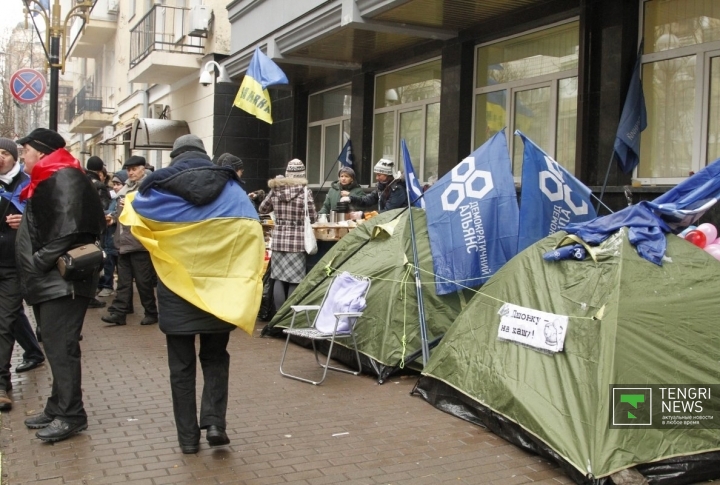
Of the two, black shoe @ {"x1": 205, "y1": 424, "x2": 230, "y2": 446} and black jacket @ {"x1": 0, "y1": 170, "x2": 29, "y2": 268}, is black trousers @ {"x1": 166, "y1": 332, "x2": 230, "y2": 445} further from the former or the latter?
black jacket @ {"x1": 0, "y1": 170, "x2": 29, "y2": 268}

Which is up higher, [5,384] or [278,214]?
[278,214]

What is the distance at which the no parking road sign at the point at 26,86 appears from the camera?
13594 millimetres

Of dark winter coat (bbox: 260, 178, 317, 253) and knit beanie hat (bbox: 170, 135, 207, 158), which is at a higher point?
knit beanie hat (bbox: 170, 135, 207, 158)

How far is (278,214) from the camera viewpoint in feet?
29.6

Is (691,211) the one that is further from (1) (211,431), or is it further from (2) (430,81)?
(2) (430,81)

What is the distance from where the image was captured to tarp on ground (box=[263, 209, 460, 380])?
6.86 m

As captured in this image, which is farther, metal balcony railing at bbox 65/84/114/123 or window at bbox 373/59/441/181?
metal balcony railing at bbox 65/84/114/123

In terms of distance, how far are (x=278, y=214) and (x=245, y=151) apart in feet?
26.3

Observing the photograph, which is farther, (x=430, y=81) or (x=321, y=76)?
(x=321, y=76)

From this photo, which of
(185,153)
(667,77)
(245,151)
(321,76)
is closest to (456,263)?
(185,153)

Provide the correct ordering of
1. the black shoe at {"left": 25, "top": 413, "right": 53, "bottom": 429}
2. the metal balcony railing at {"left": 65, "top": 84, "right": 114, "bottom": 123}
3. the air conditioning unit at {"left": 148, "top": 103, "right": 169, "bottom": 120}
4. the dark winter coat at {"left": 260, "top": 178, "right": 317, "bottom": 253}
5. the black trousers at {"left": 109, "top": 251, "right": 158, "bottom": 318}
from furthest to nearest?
the metal balcony railing at {"left": 65, "top": 84, "right": 114, "bottom": 123}, the air conditioning unit at {"left": 148, "top": 103, "right": 169, "bottom": 120}, the black trousers at {"left": 109, "top": 251, "right": 158, "bottom": 318}, the dark winter coat at {"left": 260, "top": 178, "right": 317, "bottom": 253}, the black shoe at {"left": 25, "top": 413, "right": 53, "bottom": 429}

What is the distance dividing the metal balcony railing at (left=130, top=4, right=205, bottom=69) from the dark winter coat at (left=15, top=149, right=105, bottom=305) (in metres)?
12.2

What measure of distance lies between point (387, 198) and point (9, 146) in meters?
4.48

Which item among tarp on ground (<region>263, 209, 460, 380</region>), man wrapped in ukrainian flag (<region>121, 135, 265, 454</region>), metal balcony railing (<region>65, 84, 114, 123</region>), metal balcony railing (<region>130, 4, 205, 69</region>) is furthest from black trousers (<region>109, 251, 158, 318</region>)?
metal balcony railing (<region>65, 84, 114, 123</region>)
